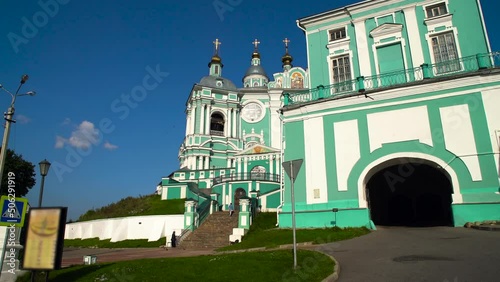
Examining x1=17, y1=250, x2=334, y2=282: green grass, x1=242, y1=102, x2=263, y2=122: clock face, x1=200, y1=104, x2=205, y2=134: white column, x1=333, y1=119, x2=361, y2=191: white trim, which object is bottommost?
x1=17, y1=250, x2=334, y2=282: green grass

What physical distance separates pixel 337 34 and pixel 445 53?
5.86 m

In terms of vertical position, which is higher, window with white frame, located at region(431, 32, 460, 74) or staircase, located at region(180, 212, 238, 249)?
window with white frame, located at region(431, 32, 460, 74)

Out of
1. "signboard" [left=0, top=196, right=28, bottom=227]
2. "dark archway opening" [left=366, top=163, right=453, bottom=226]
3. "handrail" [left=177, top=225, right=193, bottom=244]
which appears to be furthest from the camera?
"handrail" [left=177, top=225, right=193, bottom=244]

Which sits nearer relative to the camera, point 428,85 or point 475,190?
point 475,190

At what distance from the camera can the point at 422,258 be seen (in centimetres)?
785

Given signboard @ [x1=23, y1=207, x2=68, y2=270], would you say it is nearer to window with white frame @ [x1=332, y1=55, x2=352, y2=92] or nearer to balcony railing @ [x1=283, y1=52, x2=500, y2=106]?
balcony railing @ [x1=283, y1=52, x2=500, y2=106]

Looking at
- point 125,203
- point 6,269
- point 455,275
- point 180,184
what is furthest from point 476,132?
point 125,203

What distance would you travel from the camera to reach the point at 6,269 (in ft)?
30.0

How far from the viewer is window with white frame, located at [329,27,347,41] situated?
64.0 feet

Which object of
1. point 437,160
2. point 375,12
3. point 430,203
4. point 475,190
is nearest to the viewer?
point 475,190

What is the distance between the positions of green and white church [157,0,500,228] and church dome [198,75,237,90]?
33.6m

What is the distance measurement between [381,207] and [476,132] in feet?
26.2

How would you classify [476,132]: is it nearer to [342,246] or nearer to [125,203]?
[342,246]

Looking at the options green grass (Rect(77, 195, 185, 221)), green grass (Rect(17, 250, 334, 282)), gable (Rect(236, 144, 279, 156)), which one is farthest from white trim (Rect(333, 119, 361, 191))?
A: gable (Rect(236, 144, 279, 156))
